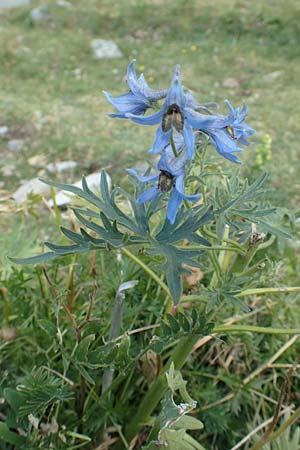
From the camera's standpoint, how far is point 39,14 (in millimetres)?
4035

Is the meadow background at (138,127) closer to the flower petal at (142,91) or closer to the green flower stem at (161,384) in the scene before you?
the green flower stem at (161,384)

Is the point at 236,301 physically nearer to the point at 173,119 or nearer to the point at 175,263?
the point at 175,263

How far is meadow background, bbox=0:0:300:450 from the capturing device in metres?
1.40

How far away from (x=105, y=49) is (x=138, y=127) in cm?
114

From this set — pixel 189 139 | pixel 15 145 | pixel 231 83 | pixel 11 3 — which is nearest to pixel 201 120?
pixel 189 139

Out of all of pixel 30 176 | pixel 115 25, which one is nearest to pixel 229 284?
pixel 30 176

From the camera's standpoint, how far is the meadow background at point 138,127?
1404 millimetres

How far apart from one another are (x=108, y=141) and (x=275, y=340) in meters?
1.33

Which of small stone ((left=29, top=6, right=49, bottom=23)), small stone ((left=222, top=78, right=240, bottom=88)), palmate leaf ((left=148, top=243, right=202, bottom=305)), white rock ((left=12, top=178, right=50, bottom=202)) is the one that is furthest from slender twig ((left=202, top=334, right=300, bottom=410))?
small stone ((left=29, top=6, right=49, bottom=23))

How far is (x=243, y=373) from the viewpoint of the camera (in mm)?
1466

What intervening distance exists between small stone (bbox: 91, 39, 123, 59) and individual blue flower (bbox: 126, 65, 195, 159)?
2.91 m

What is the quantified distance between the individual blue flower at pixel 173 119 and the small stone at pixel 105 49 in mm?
2910

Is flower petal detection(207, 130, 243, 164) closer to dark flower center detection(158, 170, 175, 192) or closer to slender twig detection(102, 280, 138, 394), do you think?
dark flower center detection(158, 170, 175, 192)

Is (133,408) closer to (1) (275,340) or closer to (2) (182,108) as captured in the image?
(1) (275,340)
